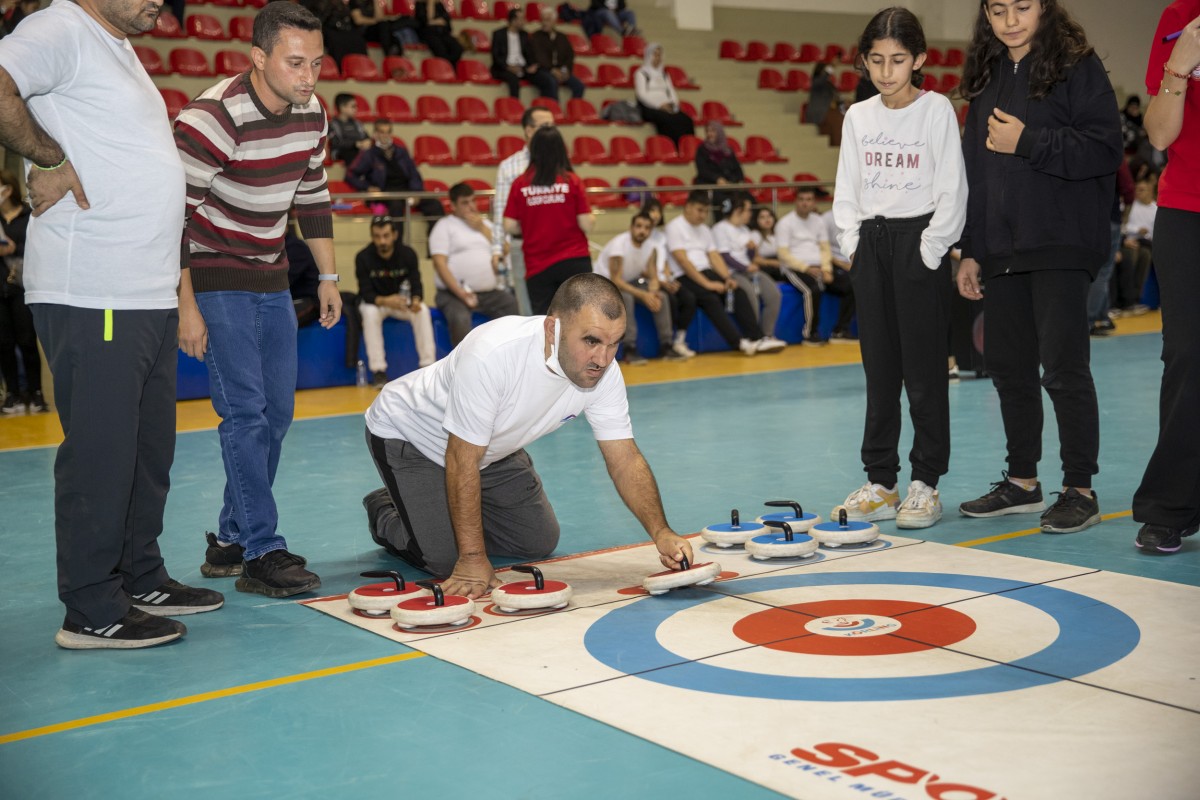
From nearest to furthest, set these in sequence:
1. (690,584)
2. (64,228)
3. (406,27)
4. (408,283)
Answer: (64,228) < (690,584) < (408,283) < (406,27)

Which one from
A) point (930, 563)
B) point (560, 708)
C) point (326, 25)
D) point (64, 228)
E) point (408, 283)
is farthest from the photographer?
point (326, 25)

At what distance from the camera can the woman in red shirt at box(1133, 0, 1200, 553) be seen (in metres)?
3.74

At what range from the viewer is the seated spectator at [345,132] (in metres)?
12.3

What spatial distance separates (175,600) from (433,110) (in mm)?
11487

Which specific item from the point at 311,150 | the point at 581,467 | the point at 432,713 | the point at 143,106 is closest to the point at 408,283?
the point at 581,467

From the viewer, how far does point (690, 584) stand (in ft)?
11.9

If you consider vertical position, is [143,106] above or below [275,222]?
above

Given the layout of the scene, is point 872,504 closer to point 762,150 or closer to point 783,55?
point 762,150

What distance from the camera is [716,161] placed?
14.1 metres

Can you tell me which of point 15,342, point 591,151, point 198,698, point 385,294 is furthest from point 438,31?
point 198,698

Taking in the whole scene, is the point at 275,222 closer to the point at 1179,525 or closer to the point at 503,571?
the point at 503,571

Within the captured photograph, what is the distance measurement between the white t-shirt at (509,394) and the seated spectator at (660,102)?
1236 cm

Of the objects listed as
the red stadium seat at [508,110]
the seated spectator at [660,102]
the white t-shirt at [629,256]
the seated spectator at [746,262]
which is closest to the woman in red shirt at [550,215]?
the white t-shirt at [629,256]

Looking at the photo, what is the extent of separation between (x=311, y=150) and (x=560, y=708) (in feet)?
7.34
